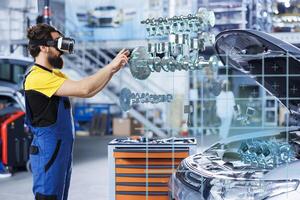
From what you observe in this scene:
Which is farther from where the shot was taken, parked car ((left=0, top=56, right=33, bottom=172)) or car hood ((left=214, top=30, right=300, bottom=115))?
parked car ((left=0, top=56, right=33, bottom=172))

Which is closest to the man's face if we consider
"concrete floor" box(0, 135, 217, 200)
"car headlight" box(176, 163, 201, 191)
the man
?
the man

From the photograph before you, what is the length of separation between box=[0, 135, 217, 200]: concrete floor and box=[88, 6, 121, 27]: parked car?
300cm

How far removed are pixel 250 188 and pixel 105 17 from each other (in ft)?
28.6

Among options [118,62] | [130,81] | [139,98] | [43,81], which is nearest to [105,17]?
[130,81]

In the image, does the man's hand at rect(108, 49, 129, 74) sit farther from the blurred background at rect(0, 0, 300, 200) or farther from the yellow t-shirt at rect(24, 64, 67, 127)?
the blurred background at rect(0, 0, 300, 200)

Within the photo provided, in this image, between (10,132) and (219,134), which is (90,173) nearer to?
(10,132)

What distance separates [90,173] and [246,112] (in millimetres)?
4122

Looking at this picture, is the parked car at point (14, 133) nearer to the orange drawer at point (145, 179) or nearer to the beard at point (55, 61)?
the orange drawer at point (145, 179)

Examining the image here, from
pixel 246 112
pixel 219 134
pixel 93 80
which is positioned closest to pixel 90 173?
pixel 219 134

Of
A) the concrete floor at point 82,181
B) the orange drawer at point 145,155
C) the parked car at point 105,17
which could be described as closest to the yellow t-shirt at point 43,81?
the orange drawer at point 145,155

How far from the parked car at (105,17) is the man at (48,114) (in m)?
7.54

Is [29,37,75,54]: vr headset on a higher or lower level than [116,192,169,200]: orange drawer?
higher

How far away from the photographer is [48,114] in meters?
2.79

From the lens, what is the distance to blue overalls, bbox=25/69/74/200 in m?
2.81
